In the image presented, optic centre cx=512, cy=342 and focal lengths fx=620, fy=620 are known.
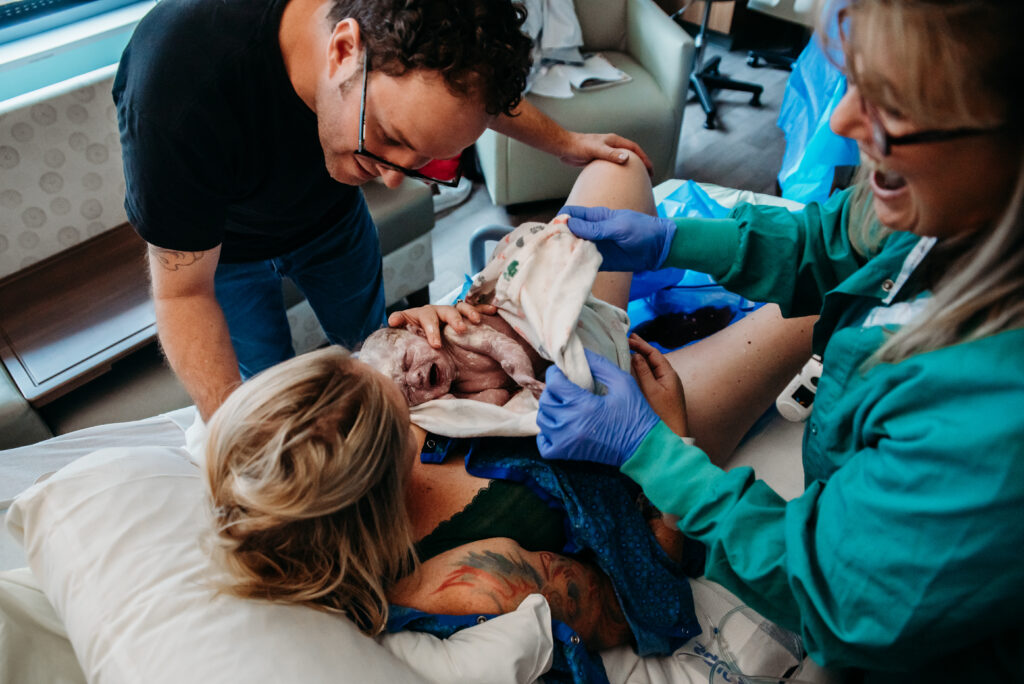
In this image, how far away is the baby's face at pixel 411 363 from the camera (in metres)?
1.37

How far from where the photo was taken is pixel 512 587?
3.67 feet

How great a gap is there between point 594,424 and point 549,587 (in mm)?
320

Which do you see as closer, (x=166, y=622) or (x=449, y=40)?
(x=166, y=622)

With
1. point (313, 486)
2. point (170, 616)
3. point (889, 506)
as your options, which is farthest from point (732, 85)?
point (170, 616)

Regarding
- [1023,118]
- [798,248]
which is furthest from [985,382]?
[798,248]

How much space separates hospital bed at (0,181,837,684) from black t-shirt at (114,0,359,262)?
49 cm

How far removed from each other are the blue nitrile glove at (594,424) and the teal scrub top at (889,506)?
0.14 ft

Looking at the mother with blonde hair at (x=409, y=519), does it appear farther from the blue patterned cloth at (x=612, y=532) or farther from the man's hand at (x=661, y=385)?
the man's hand at (x=661, y=385)

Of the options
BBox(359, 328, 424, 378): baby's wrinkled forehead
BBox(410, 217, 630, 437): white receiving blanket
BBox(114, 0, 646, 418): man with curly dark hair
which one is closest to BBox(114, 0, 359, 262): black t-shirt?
BBox(114, 0, 646, 418): man with curly dark hair

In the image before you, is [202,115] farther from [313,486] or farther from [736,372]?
[736,372]

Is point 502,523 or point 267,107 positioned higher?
point 267,107

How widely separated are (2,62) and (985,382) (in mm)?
3236

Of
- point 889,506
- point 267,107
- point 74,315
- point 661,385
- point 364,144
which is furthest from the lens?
point 74,315

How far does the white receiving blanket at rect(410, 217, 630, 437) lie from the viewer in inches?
51.6
